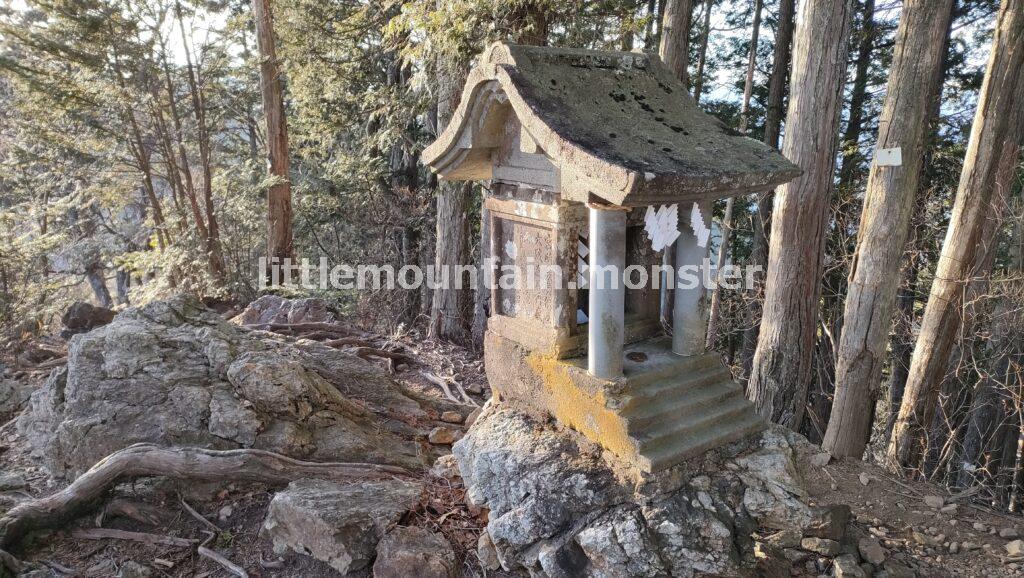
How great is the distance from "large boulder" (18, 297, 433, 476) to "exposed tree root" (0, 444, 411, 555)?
0.18 metres

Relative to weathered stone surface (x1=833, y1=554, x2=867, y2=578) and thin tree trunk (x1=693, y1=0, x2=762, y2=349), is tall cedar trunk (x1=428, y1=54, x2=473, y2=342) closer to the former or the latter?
thin tree trunk (x1=693, y1=0, x2=762, y2=349)

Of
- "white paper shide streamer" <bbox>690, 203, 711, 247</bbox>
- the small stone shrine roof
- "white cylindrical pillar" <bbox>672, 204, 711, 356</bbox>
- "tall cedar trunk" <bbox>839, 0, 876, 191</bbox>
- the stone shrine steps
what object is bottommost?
the stone shrine steps

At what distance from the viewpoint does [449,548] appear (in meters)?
4.00

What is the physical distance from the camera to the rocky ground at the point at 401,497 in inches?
145

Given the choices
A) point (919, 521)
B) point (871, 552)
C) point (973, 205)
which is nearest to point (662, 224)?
point (871, 552)

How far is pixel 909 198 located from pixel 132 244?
1652cm

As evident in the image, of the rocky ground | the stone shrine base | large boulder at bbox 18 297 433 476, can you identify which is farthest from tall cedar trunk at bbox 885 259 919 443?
large boulder at bbox 18 297 433 476

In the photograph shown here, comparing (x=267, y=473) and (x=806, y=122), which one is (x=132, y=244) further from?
(x=806, y=122)

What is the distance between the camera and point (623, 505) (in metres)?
3.65

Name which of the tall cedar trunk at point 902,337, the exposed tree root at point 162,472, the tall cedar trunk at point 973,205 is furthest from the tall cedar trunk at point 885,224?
the exposed tree root at point 162,472

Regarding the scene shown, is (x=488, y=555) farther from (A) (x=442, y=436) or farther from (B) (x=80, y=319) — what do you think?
(B) (x=80, y=319)

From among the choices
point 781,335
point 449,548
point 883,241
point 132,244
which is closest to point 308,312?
point 449,548

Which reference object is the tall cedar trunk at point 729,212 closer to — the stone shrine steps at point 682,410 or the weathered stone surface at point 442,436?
the weathered stone surface at point 442,436

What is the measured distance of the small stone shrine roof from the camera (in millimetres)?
3238
